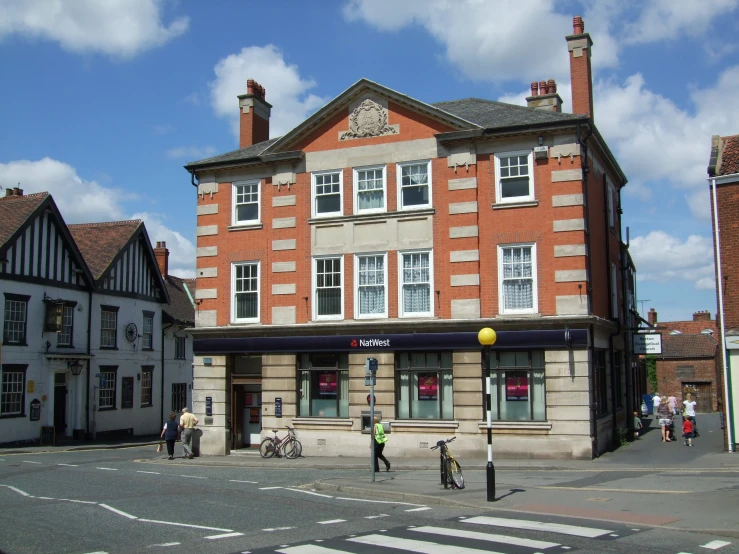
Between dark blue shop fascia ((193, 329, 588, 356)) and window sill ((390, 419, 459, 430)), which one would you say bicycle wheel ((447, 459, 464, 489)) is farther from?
dark blue shop fascia ((193, 329, 588, 356))

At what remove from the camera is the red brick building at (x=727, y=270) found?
22.5 meters

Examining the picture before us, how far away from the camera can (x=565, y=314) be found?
907 inches

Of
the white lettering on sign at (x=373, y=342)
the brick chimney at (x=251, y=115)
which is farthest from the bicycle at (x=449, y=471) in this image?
the brick chimney at (x=251, y=115)

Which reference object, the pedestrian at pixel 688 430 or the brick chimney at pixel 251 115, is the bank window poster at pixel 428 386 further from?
the brick chimney at pixel 251 115

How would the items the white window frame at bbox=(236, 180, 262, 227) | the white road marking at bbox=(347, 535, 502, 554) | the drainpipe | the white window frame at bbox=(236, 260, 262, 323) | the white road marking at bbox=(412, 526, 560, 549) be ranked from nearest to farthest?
1. the white road marking at bbox=(347, 535, 502, 554)
2. the white road marking at bbox=(412, 526, 560, 549)
3. the drainpipe
4. the white window frame at bbox=(236, 260, 262, 323)
5. the white window frame at bbox=(236, 180, 262, 227)

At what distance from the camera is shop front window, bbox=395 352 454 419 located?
24.5 metres

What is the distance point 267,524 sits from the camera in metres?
13.1

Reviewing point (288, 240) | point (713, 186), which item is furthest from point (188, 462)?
point (713, 186)

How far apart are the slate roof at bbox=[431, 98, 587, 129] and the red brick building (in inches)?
184

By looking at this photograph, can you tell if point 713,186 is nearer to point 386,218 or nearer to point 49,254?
point 386,218

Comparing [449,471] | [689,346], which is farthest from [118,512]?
[689,346]

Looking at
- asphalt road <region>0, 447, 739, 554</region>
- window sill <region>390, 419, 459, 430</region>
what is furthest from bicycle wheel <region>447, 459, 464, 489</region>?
window sill <region>390, 419, 459, 430</region>

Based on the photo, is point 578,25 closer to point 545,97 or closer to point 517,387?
point 545,97

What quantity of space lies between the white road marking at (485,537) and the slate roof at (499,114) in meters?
14.7
